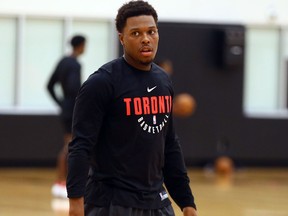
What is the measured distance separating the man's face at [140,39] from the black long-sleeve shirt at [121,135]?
100mm

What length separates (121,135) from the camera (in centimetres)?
501

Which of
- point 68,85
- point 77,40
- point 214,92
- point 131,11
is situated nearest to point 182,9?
point 214,92

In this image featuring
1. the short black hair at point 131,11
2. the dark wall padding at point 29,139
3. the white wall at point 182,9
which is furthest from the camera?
the white wall at point 182,9

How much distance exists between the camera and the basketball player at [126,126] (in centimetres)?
492

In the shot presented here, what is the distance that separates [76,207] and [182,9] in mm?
13464

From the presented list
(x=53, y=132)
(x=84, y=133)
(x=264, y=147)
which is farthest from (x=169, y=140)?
(x=264, y=147)

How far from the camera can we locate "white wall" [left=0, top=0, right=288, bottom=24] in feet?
55.5

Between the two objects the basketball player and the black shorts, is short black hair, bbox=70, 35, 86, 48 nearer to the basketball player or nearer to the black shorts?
the basketball player

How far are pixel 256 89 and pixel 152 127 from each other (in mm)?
13827

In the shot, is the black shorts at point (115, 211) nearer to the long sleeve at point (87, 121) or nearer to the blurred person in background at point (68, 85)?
the long sleeve at point (87, 121)

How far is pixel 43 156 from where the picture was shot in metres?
17.0

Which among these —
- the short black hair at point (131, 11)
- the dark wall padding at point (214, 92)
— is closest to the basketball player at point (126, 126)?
the short black hair at point (131, 11)

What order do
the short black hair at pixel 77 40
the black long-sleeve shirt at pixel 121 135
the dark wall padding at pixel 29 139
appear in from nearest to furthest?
the black long-sleeve shirt at pixel 121 135 < the short black hair at pixel 77 40 < the dark wall padding at pixel 29 139

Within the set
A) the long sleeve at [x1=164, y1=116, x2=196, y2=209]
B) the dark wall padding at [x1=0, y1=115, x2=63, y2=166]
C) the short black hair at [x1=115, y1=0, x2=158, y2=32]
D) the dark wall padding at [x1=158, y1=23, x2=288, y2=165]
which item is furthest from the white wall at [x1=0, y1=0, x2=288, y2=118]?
the short black hair at [x1=115, y1=0, x2=158, y2=32]
